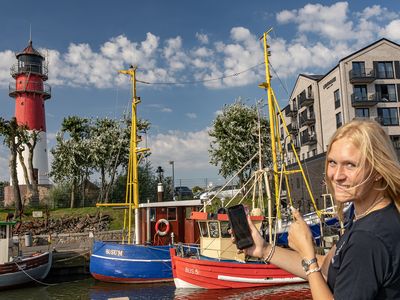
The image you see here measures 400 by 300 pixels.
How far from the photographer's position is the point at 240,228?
2.50 meters

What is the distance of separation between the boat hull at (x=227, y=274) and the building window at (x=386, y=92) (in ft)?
103

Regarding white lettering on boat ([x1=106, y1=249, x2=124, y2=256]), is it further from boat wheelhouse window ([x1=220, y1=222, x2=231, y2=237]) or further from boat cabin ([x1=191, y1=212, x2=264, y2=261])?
boat wheelhouse window ([x1=220, y1=222, x2=231, y2=237])

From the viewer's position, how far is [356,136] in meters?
2.00

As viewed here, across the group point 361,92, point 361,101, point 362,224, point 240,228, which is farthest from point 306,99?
point 362,224

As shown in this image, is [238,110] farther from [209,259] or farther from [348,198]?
[348,198]

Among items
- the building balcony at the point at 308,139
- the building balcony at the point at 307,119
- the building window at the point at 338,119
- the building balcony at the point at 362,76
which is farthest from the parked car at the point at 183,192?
the building balcony at the point at 362,76

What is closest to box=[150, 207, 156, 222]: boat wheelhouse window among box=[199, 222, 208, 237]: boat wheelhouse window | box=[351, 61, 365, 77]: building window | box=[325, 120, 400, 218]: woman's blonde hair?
box=[199, 222, 208, 237]: boat wheelhouse window

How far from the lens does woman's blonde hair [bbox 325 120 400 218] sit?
1938 millimetres

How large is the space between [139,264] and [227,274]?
4.95 meters

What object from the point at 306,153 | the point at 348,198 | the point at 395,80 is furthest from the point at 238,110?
the point at 348,198

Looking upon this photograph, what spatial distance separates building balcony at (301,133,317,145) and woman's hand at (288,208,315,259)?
4820 centimetres

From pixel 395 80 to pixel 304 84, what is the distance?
11.6m

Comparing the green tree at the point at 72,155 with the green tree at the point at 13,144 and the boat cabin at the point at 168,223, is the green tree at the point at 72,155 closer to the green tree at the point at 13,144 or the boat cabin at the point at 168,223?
the green tree at the point at 13,144

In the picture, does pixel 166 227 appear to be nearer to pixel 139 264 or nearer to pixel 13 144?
pixel 139 264
